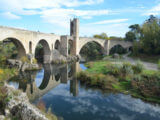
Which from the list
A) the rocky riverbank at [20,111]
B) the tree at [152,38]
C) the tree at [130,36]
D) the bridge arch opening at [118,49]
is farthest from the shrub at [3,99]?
the tree at [130,36]

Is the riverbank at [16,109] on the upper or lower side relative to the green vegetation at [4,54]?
lower

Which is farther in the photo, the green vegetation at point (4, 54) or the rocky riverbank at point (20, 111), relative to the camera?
the green vegetation at point (4, 54)

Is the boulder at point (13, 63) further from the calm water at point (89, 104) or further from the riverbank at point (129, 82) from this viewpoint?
the riverbank at point (129, 82)

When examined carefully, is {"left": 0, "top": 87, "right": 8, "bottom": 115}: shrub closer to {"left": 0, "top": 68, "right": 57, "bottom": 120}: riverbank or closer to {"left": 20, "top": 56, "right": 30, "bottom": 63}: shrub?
{"left": 0, "top": 68, "right": 57, "bottom": 120}: riverbank

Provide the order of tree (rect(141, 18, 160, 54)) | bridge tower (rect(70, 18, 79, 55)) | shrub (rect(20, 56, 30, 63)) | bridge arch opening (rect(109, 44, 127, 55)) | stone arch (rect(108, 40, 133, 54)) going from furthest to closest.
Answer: stone arch (rect(108, 40, 133, 54)), bridge arch opening (rect(109, 44, 127, 55)), bridge tower (rect(70, 18, 79, 55)), tree (rect(141, 18, 160, 54)), shrub (rect(20, 56, 30, 63))

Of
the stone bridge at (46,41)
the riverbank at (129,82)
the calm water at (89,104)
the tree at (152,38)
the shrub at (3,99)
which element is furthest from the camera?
the tree at (152,38)

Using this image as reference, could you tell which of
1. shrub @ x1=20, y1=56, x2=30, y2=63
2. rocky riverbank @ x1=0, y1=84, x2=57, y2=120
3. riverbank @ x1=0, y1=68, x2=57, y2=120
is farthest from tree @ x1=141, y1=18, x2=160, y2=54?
rocky riverbank @ x1=0, y1=84, x2=57, y2=120

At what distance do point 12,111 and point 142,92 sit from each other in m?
9.23

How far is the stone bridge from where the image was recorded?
18.0m

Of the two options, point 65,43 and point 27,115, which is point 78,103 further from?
point 65,43

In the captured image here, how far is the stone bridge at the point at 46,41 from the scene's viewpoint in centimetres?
1805

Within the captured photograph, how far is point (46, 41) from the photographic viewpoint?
2656cm

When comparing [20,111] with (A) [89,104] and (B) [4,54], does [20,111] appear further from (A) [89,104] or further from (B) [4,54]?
(B) [4,54]

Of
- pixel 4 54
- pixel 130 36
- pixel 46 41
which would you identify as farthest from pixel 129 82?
pixel 130 36
